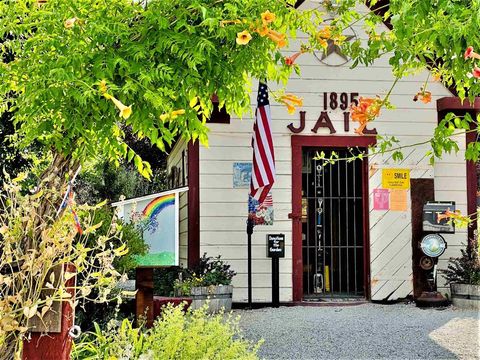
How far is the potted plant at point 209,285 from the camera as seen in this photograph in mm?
7363

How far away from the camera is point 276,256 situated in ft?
26.6

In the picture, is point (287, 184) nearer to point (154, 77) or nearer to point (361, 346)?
point (361, 346)

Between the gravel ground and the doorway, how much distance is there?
0.84 metres

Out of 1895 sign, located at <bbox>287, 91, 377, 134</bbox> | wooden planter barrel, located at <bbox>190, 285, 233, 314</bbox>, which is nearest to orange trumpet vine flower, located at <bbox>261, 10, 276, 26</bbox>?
wooden planter barrel, located at <bbox>190, 285, 233, 314</bbox>

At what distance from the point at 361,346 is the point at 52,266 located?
4050mm

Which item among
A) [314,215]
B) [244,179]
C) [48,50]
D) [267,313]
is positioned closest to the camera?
[48,50]

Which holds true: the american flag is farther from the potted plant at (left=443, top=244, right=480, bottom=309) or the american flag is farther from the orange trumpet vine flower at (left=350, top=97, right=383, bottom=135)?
the orange trumpet vine flower at (left=350, top=97, right=383, bottom=135)

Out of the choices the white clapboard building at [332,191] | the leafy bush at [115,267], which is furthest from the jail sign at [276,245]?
the leafy bush at [115,267]

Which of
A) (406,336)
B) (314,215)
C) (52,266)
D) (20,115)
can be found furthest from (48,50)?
(314,215)

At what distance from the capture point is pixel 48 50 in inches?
109

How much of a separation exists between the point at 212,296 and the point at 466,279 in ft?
11.3

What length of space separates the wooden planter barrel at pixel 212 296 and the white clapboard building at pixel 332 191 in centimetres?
72

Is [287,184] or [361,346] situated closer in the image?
[361,346]

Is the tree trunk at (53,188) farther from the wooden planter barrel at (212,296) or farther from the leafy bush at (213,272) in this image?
the leafy bush at (213,272)
